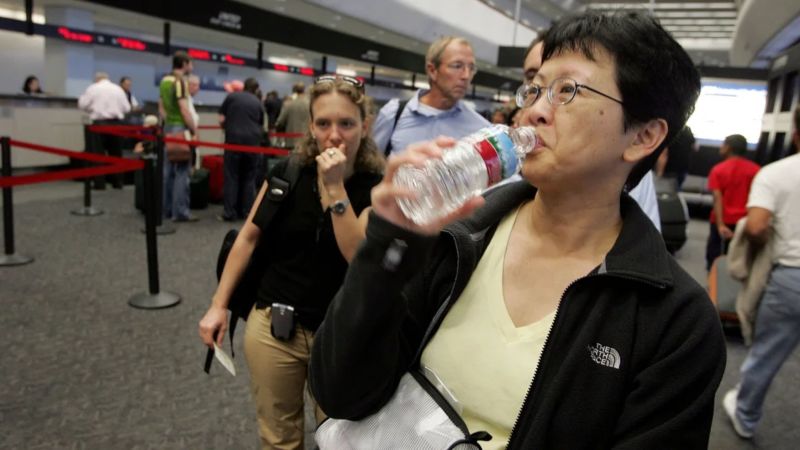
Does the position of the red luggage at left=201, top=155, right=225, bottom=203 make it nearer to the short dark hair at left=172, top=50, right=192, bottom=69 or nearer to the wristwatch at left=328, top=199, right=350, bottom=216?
the short dark hair at left=172, top=50, right=192, bottom=69

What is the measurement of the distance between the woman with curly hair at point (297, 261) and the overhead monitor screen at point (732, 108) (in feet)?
35.3

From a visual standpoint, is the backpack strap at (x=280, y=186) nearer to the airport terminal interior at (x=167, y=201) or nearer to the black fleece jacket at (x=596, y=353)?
the airport terminal interior at (x=167, y=201)

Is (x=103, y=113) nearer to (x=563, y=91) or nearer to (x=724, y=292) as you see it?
(x=724, y=292)

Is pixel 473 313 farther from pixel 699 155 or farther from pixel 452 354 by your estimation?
pixel 699 155

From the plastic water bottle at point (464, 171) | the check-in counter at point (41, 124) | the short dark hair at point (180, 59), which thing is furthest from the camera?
the check-in counter at point (41, 124)

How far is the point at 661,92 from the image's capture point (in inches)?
41.8

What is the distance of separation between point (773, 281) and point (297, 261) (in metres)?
2.60

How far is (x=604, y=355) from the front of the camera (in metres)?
0.97

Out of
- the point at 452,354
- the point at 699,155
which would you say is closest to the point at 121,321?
the point at 452,354

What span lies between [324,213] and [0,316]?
3.33 meters

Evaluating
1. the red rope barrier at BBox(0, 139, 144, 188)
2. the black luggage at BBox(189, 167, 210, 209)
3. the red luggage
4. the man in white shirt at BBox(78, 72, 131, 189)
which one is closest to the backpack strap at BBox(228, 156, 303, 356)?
the red rope barrier at BBox(0, 139, 144, 188)

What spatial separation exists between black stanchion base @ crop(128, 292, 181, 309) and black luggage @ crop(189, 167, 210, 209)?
3737mm

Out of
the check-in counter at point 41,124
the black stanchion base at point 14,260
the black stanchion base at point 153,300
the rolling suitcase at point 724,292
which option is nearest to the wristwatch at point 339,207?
the black stanchion base at point 153,300

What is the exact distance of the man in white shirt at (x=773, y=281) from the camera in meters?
2.93
